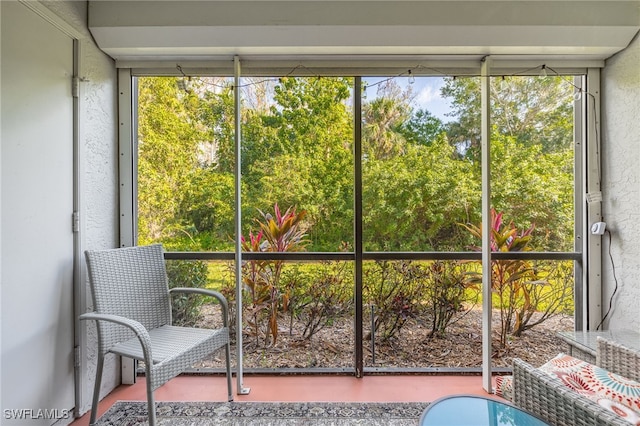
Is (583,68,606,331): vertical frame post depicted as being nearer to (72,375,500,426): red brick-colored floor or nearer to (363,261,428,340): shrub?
(72,375,500,426): red brick-colored floor

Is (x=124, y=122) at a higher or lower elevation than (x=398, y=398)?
higher

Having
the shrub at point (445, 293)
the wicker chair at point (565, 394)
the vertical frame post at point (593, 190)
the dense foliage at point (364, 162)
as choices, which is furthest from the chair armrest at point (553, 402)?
the vertical frame post at point (593, 190)

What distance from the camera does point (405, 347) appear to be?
2221 millimetres

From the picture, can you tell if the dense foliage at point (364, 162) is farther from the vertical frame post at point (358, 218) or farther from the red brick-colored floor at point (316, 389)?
the red brick-colored floor at point (316, 389)

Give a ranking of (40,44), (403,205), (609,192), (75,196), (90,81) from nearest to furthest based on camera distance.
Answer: (40,44) < (75,196) < (90,81) < (609,192) < (403,205)

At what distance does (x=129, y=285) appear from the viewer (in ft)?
5.79

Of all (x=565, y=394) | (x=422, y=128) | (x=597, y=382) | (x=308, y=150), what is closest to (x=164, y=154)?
(x=308, y=150)

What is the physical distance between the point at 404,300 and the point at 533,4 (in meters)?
2.14

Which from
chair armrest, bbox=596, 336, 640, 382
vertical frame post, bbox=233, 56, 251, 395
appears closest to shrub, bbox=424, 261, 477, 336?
chair armrest, bbox=596, 336, 640, 382

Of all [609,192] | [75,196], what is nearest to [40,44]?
[75,196]

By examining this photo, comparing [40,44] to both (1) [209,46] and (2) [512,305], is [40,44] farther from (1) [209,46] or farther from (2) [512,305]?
(2) [512,305]

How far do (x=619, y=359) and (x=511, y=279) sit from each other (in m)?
0.87

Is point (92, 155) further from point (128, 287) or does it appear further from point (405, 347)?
point (405, 347)

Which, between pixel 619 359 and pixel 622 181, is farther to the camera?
pixel 622 181
